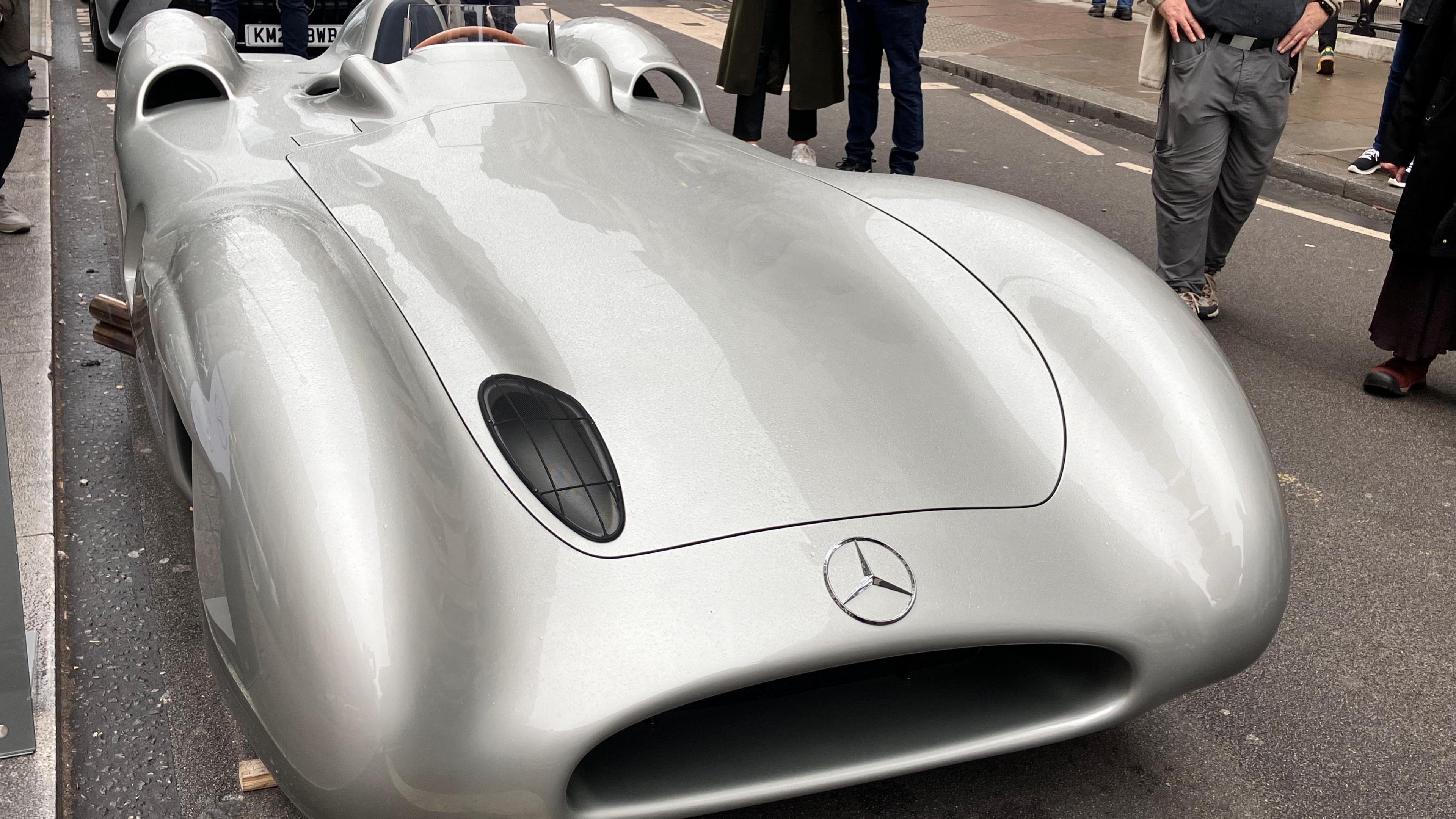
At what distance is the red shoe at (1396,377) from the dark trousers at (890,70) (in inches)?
93.1

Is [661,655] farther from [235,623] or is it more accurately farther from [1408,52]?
[1408,52]

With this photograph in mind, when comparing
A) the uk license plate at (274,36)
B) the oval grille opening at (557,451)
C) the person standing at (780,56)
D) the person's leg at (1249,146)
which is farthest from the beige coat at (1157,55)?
the uk license plate at (274,36)

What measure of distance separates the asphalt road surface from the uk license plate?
2.45 metres

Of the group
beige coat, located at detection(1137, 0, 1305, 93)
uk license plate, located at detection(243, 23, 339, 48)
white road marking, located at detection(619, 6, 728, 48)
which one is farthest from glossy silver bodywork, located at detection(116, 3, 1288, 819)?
white road marking, located at detection(619, 6, 728, 48)

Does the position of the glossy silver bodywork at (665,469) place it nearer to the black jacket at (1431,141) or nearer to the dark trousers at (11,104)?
the black jacket at (1431,141)

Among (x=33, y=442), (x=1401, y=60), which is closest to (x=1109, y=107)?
(x=1401, y=60)

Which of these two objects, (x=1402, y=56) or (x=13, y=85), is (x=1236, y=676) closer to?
(x=13, y=85)

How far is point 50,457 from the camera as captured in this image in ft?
10.1

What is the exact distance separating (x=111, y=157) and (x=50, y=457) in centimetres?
362

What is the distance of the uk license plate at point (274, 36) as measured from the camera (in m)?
6.95

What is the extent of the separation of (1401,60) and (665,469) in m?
5.79

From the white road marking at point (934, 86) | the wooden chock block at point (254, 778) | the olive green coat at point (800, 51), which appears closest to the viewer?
the wooden chock block at point (254, 778)

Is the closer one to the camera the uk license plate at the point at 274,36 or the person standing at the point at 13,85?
the person standing at the point at 13,85

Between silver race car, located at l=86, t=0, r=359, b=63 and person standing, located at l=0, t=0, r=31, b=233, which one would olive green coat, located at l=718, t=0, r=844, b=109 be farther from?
person standing, located at l=0, t=0, r=31, b=233
